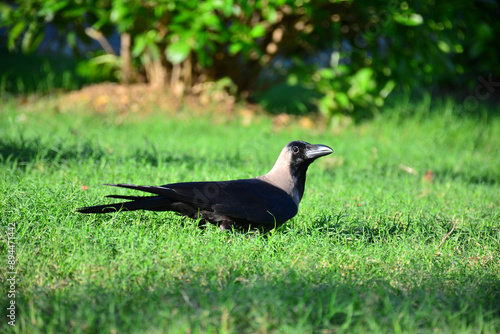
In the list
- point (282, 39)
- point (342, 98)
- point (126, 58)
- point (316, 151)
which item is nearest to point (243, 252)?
point (316, 151)

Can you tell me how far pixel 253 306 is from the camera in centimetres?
219

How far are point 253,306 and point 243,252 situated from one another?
691 mm

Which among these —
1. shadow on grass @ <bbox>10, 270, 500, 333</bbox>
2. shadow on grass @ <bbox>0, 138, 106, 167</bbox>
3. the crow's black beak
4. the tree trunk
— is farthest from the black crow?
the tree trunk

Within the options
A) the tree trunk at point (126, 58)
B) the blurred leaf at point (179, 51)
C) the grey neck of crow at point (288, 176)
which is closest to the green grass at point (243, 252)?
the grey neck of crow at point (288, 176)

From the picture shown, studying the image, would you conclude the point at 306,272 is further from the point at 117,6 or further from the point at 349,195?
the point at 117,6

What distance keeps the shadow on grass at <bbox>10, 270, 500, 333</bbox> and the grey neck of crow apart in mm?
875

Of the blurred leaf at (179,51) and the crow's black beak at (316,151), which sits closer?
the crow's black beak at (316,151)

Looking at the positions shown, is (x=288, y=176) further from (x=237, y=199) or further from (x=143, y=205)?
(x=143, y=205)

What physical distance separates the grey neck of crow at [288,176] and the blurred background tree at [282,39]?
9.38ft

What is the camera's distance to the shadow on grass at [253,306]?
210 centimetres

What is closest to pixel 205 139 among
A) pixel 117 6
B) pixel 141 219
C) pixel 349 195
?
pixel 117 6

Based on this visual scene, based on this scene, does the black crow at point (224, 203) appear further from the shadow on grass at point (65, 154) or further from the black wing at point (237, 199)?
the shadow on grass at point (65, 154)

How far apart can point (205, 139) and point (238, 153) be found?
0.94 metres

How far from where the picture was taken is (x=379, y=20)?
22.2 feet
